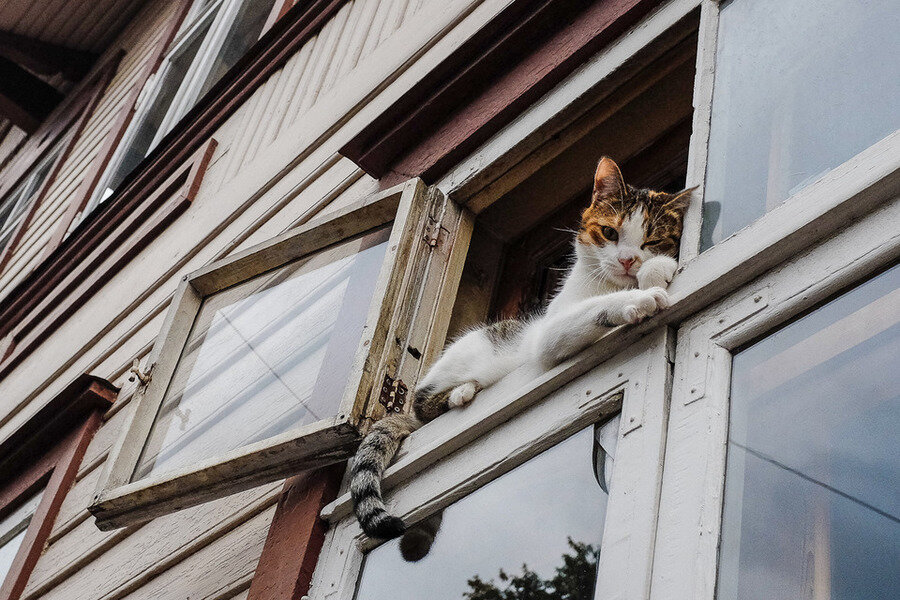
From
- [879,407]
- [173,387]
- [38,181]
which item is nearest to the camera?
[879,407]

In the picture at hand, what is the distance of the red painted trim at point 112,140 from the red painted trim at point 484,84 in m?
3.87

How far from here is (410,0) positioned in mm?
4137

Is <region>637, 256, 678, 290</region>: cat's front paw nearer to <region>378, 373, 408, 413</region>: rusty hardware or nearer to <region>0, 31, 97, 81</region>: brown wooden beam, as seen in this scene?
<region>378, 373, 408, 413</region>: rusty hardware

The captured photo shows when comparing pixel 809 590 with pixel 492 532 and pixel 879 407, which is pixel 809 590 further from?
pixel 492 532

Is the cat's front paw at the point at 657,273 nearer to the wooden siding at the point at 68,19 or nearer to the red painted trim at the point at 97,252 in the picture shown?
the red painted trim at the point at 97,252

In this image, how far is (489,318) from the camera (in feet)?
9.95

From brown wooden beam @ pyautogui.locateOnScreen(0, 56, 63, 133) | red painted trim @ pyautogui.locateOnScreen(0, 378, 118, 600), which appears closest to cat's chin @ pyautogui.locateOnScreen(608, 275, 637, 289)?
red painted trim @ pyautogui.locateOnScreen(0, 378, 118, 600)

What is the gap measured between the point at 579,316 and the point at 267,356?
130cm

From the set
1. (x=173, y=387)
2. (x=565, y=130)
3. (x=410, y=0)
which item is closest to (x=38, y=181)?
(x=410, y=0)

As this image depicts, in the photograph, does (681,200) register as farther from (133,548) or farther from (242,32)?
(242,32)

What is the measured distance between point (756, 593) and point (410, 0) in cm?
331

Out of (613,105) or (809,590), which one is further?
(613,105)

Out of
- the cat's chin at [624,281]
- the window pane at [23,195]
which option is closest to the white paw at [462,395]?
the cat's chin at [624,281]

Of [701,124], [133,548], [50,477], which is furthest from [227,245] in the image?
[701,124]
